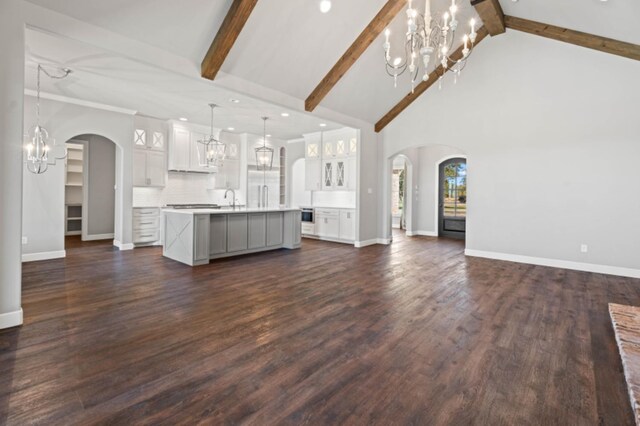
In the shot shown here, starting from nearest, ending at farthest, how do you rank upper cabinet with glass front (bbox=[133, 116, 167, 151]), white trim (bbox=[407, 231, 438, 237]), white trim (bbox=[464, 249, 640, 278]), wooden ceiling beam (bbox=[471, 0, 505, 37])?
white trim (bbox=[464, 249, 640, 278])
wooden ceiling beam (bbox=[471, 0, 505, 37])
upper cabinet with glass front (bbox=[133, 116, 167, 151])
white trim (bbox=[407, 231, 438, 237])

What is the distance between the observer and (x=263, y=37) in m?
4.39

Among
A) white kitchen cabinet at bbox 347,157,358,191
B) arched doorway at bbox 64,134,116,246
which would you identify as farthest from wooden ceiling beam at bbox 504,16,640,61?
arched doorway at bbox 64,134,116,246

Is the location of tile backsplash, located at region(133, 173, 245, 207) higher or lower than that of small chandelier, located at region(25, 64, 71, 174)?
lower

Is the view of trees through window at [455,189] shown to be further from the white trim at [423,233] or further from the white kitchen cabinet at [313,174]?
the white kitchen cabinet at [313,174]

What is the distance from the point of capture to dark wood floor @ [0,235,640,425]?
1.82m

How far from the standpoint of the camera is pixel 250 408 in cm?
182

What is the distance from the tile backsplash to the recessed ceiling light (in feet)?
17.6

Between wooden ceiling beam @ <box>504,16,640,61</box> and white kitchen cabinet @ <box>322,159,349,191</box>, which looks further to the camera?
white kitchen cabinet @ <box>322,159,349,191</box>

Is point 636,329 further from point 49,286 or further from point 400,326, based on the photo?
point 49,286

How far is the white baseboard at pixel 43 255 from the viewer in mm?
5543

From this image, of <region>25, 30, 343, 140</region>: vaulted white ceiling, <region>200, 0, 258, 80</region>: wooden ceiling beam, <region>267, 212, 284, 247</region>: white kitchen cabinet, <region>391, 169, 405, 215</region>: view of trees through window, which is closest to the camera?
<region>200, 0, 258, 80</region>: wooden ceiling beam

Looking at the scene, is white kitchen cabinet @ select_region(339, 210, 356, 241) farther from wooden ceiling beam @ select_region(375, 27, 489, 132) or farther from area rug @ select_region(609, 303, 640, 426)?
area rug @ select_region(609, 303, 640, 426)

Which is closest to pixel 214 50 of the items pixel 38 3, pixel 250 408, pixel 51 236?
pixel 38 3

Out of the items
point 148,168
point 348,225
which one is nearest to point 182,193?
point 148,168
